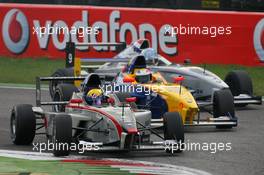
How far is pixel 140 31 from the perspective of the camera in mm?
28453

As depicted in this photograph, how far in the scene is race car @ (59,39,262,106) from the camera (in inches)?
828

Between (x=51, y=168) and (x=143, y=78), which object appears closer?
(x=51, y=168)

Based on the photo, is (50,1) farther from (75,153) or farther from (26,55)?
(75,153)

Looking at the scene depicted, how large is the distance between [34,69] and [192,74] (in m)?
8.38

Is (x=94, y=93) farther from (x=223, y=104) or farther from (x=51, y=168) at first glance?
→ (x=223, y=104)

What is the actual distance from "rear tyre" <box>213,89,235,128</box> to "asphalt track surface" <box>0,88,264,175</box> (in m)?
0.30

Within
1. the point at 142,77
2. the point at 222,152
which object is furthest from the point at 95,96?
the point at 142,77

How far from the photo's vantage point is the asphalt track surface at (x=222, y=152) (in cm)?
1434

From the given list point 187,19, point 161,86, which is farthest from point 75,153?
point 187,19

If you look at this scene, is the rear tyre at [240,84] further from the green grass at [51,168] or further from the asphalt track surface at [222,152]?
the green grass at [51,168]

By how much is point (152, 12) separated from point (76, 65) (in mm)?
7590

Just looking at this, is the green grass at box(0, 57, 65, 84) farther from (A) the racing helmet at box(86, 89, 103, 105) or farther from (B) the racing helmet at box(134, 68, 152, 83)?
(A) the racing helmet at box(86, 89, 103, 105)
